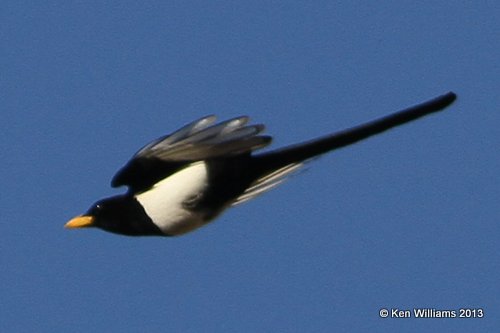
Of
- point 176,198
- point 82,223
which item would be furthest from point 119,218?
point 176,198

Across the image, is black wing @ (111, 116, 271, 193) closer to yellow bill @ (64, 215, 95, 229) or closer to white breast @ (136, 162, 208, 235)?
white breast @ (136, 162, 208, 235)

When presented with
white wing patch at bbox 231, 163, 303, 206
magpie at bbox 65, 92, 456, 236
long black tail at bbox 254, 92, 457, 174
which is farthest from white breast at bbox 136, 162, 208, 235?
long black tail at bbox 254, 92, 457, 174

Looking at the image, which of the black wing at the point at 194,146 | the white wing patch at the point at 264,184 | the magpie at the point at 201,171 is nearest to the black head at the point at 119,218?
the magpie at the point at 201,171

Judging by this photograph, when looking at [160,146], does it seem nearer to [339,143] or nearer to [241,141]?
[241,141]

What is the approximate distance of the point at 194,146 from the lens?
4078 mm

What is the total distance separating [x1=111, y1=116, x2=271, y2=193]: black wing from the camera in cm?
403

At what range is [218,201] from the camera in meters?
4.29

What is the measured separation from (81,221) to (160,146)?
0.53 m

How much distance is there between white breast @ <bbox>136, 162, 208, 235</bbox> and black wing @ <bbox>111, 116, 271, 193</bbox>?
31 millimetres

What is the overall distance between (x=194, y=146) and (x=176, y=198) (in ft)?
0.79

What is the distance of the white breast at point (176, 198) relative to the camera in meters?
4.20

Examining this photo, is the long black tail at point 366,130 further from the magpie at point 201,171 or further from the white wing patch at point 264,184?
the white wing patch at point 264,184

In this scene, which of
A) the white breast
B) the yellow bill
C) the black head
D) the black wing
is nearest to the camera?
the black wing

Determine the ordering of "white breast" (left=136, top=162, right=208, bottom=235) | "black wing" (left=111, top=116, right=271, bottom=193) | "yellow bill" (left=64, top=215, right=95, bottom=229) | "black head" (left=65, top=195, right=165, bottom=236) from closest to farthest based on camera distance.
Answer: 1. "black wing" (left=111, top=116, right=271, bottom=193)
2. "white breast" (left=136, top=162, right=208, bottom=235)
3. "black head" (left=65, top=195, right=165, bottom=236)
4. "yellow bill" (left=64, top=215, right=95, bottom=229)
